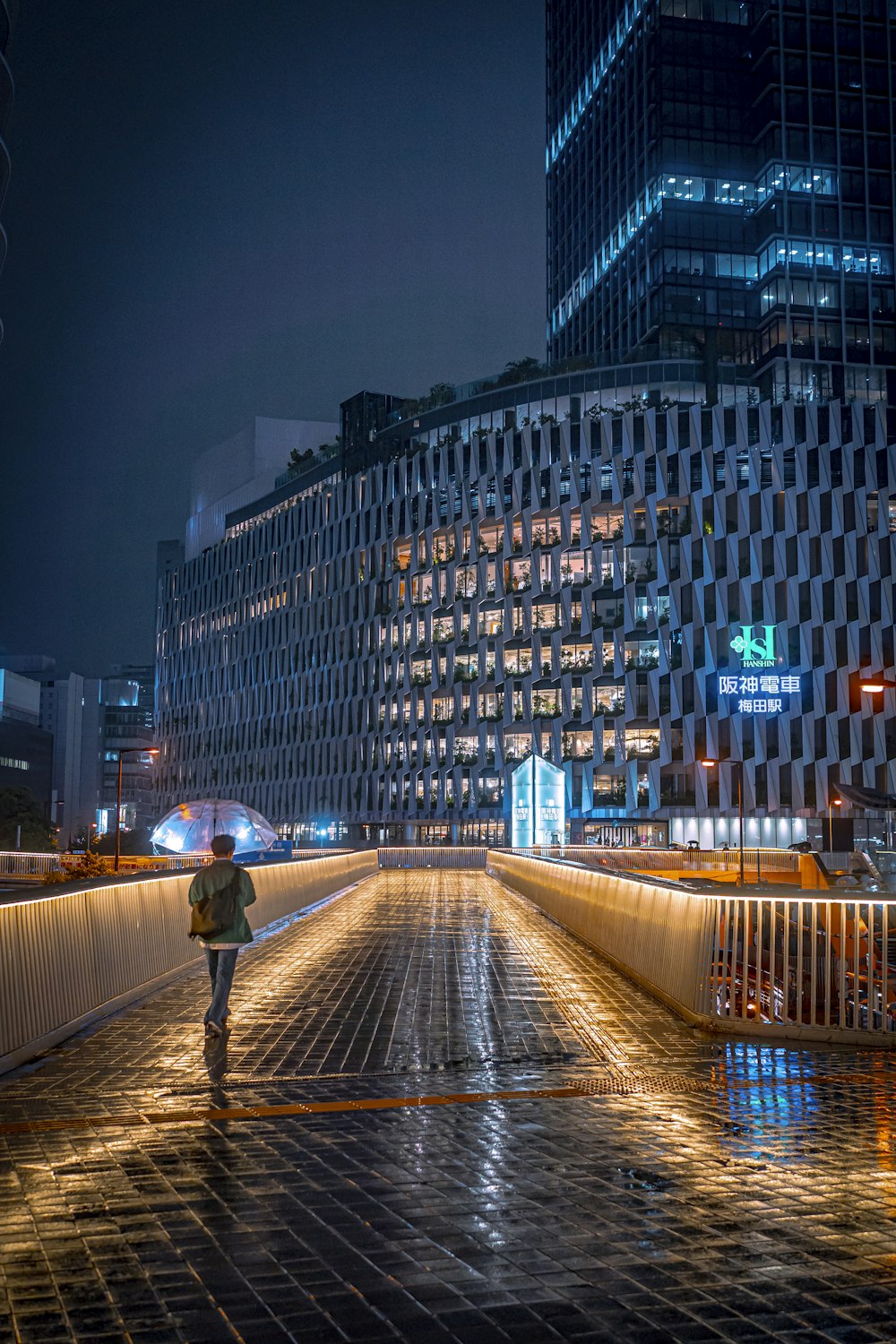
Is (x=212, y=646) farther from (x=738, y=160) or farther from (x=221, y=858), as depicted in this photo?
(x=221, y=858)

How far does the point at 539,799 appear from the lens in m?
58.1

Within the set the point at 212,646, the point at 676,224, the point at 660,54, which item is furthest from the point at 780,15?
the point at 212,646

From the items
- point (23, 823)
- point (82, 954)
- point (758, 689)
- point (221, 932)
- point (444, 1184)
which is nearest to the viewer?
point (444, 1184)

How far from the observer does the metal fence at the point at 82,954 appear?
1001 cm

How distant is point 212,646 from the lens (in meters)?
121

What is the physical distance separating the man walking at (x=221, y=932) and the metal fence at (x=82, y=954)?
3.85 ft

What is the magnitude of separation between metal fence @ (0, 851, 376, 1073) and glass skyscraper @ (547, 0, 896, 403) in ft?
268

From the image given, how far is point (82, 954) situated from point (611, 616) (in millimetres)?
71825

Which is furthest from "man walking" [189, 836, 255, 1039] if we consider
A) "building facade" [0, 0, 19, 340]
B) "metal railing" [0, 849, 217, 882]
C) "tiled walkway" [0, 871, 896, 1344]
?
"building facade" [0, 0, 19, 340]

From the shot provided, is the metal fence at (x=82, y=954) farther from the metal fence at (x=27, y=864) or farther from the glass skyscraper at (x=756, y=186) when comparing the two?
the glass skyscraper at (x=756, y=186)

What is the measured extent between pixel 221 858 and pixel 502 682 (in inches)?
2927

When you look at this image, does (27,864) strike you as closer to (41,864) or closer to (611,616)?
(41,864)

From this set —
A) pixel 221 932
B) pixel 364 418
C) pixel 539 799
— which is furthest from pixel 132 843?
pixel 221 932

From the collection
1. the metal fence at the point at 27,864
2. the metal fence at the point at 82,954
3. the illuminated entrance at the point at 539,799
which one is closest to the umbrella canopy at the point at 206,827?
the metal fence at the point at 27,864
